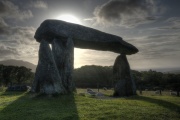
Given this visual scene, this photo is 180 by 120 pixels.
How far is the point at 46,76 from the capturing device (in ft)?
78.1

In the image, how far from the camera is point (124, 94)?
32688 millimetres

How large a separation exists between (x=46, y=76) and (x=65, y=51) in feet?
15.9

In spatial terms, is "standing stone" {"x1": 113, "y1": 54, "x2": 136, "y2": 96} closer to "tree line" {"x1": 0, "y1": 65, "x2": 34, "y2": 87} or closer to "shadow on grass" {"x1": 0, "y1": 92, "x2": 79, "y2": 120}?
"shadow on grass" {"x1": 0, "y1": 92, "x2": 79, "y2": 120}

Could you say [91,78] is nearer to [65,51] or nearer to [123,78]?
[123,78]

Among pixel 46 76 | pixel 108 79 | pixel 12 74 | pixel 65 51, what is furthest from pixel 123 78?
pixel 12 74

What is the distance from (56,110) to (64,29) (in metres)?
12.5

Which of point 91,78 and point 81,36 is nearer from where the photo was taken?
point 81,36

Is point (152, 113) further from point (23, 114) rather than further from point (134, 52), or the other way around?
point (134, 52)

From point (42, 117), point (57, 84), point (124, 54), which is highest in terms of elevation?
point (124, 54)

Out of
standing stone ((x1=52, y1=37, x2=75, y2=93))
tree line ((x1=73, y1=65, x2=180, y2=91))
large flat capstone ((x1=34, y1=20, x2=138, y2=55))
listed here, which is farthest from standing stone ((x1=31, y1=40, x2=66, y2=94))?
tree line ((x1=73, y1=65, x2=180, y2=91))

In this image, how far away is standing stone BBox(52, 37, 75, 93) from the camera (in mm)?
26594

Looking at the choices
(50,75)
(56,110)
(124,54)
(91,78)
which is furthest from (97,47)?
(91,78)

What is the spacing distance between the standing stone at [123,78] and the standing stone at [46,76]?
1150 cm

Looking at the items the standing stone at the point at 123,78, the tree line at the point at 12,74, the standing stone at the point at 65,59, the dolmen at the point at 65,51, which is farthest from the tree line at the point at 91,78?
the standing stone at the point at 65,59
